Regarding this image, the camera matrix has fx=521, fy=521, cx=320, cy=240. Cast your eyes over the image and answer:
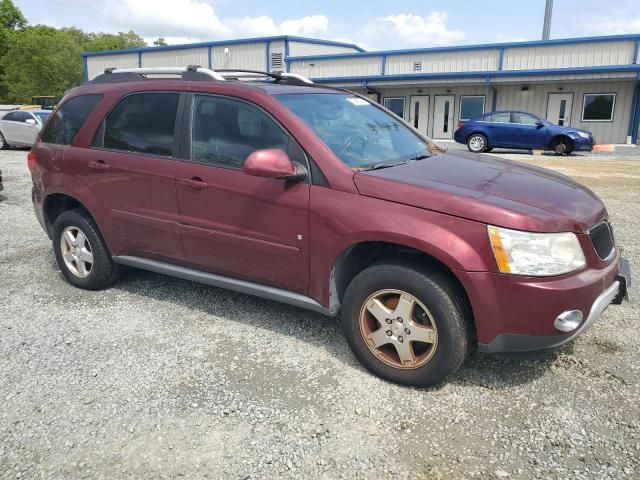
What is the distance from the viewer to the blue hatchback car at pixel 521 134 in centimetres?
1723

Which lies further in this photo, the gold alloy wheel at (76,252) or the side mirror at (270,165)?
the gold alloy wheel at (76,252)

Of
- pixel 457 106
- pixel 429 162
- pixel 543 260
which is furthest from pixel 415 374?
pixel 457 106

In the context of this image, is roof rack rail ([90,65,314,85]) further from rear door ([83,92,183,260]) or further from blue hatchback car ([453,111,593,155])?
blue hatchback car ([453,111,593,155])

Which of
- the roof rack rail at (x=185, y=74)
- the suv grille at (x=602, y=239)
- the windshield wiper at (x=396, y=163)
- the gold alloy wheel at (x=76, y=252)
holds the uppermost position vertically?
the roof rack rail at (x=185, y=74)

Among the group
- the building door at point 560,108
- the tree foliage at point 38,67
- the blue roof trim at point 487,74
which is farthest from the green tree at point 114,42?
the building door at point 560,108

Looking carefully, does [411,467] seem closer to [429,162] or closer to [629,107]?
[429,162]

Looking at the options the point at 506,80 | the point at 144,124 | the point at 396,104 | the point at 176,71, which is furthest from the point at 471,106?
the point at 144,124

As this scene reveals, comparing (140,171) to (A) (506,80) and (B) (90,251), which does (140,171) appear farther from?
(A) (506,80)

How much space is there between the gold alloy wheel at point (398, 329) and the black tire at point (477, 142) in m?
16.4

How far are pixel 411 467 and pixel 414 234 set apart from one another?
3.82 ft

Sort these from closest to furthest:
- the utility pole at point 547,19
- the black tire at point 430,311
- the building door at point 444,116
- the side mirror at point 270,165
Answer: the black tire at point 430,311 → the side mirror at point 270,165 → the building door at point 444,116 → the utility pole at point 547,19

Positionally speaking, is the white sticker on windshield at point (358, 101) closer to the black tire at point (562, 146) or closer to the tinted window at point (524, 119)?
the tinted window at point (524, 119)

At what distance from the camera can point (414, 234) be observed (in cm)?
283

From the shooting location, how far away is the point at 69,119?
450 centimetres
